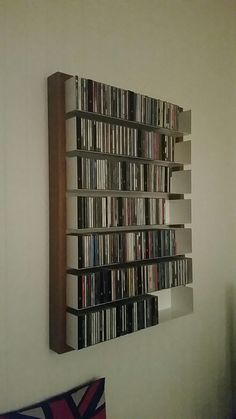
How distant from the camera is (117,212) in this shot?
148 centimetres

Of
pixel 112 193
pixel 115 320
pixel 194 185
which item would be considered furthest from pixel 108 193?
pixel 194 185

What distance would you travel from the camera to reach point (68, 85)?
1348mm

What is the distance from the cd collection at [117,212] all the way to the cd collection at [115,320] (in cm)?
39

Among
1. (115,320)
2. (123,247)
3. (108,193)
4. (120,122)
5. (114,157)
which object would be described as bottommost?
(115,320)

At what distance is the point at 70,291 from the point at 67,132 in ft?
2.31

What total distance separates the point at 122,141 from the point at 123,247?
0.51 m

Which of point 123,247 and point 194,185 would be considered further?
point 194,185

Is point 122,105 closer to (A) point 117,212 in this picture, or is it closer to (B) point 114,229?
(A) point 117,212

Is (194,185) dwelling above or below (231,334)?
above

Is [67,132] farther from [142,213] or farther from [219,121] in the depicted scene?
[219,121]

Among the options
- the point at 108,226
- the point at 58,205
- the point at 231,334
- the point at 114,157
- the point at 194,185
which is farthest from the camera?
the point at 231,334

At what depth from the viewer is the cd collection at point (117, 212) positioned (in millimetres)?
1359

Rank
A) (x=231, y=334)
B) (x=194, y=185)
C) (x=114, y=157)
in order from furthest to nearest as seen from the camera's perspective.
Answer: (x=231, y=334)
(x=194, y=185)
(x=114, y=157)

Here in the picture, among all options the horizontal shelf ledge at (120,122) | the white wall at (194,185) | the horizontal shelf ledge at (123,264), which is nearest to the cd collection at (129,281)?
the horizontal shelf ledge at (123,264)
